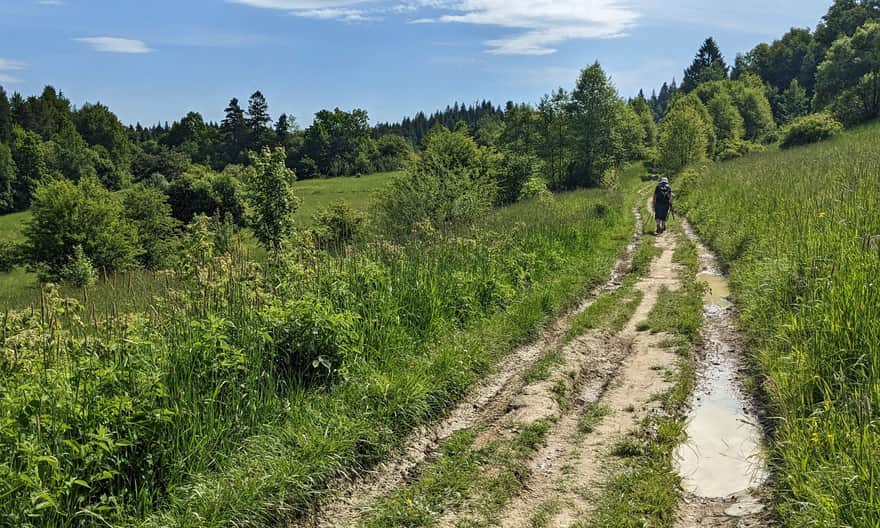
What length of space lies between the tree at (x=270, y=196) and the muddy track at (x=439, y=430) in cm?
2152

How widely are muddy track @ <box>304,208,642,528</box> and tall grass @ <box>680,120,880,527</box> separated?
2764mm

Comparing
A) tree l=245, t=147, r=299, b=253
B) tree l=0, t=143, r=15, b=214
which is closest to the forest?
tree l=245, t=147, r=299, b=253

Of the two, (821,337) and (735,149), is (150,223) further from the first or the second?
(735,149)

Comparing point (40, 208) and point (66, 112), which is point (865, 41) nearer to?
point (40, 208)

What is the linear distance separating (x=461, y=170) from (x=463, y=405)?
22.6m

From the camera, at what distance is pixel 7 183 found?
8475 centimetres

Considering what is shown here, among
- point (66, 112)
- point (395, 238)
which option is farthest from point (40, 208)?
point (66, 112)

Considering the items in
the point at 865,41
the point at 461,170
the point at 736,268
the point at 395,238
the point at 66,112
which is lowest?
the point at 736,268

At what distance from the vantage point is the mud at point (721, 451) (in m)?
4.48

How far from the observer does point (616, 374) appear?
7340 millimetres

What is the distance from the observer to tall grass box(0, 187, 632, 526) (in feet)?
13.1

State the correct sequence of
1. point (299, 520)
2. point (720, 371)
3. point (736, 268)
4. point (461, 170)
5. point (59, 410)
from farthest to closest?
point (461, 170) < point (736, 268) < point (720, 371) < point (299, 520) < point (59, 410)

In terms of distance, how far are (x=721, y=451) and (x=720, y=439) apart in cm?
25

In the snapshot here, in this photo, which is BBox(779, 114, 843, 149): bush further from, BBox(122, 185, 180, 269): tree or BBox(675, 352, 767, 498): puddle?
BBox(122, 185, 180, 269): tree
